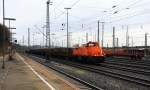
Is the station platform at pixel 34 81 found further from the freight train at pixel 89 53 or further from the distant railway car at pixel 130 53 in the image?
the distant railway car at pixel 130 53

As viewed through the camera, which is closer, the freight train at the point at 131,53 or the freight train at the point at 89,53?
the freight train at the point at 89,53

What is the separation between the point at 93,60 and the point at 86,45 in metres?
3.24

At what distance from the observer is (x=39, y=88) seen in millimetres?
21453

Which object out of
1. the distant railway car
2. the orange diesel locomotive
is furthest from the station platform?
the distant railway car

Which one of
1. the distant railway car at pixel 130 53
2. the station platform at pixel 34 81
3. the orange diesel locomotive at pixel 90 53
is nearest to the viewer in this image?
the station platform at pixel 34 81

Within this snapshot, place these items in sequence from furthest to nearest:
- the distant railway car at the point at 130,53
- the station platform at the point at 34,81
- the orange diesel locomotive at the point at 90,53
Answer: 1. the distant railway car at the point at 130,53
2. the orange diesel locomotive at the point at 90,53
3. the station platform at the point at 34,81

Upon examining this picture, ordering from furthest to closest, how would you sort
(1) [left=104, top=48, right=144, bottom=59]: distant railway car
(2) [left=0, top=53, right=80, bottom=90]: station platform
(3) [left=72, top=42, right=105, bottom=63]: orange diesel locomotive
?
(1) [left=104, top=48, right=144, bottom=59]: distant railway car → (3) [left=72, top=42, right=105, bottom=63]: orange diesel locomotive → (2) [left=0, top=53, right=80, bottom=90]: station platform

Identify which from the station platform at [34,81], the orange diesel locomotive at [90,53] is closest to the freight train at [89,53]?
the orange diesel locomotive at [90,53]

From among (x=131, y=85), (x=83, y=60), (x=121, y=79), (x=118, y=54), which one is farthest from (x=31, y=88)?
(x=118, y=54)

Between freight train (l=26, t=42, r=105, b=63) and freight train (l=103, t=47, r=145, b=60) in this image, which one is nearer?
freight train (l=26, t=42, r=105, b=63)

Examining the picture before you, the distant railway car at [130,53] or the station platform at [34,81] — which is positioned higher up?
the distant railway car at [130,53]

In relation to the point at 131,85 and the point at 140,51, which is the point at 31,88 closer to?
the point at 131,85

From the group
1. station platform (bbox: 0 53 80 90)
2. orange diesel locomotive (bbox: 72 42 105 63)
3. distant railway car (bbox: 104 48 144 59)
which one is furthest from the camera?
distant railway car (bbox: 104 48 144 59)

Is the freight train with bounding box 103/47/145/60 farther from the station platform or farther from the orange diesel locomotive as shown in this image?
the station platform
